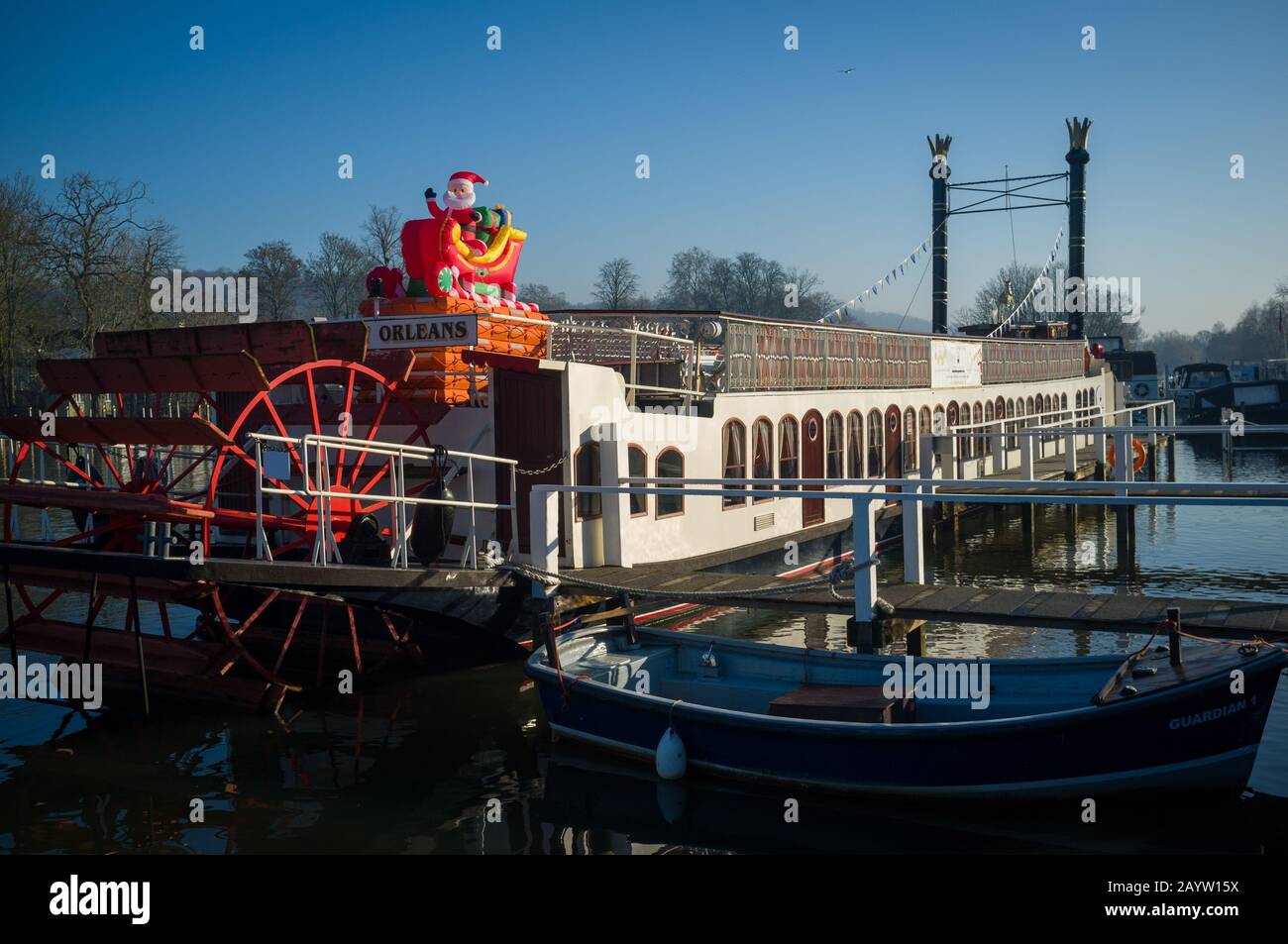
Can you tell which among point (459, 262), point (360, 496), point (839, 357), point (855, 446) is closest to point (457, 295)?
point (459, 262)

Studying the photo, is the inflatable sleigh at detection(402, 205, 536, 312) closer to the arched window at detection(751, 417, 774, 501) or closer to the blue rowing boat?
the arched window at detection(751, 417, 774, 501)

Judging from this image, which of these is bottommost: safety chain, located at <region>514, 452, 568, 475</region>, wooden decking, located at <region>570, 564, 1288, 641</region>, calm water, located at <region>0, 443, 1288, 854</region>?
calm water, located at <region>0, 443, 1288, 854</region>

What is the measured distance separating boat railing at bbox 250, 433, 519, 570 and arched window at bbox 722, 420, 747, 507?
348 centimetres

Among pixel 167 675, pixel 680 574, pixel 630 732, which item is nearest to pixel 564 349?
pixel 680 574

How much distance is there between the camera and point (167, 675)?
1108cm

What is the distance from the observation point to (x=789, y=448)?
1661 centimetres

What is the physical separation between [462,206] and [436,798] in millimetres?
7885

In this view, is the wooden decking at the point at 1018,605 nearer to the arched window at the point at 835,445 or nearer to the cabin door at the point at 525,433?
the cabin door at the point at 525,433

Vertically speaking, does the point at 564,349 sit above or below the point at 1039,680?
above

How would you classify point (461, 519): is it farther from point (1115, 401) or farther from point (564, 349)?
point (1115, 401)

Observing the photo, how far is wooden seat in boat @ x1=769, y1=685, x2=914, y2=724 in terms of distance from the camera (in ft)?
27.8

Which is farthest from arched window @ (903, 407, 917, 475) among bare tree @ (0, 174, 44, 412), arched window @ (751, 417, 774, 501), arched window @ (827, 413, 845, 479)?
bare tree @ (0, 174, 44, 412)

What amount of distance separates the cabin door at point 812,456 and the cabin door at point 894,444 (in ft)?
8.91
